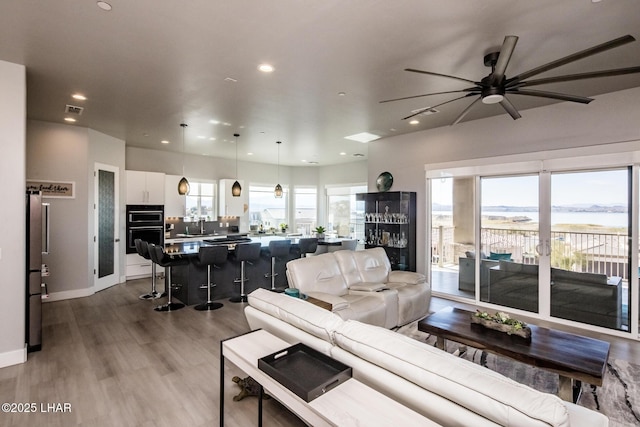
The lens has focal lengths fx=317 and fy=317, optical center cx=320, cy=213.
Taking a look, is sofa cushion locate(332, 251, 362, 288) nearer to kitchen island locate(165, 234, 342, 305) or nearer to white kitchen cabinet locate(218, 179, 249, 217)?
kitchen island locate(165, 234, 342, 305)

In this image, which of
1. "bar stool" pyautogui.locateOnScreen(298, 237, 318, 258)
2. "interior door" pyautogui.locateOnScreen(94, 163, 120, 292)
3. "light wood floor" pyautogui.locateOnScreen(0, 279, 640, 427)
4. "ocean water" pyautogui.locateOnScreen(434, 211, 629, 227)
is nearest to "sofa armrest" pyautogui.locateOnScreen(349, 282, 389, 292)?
"light wood floor" pyautogui.locateOnScreen(0, 279, 640, 427)

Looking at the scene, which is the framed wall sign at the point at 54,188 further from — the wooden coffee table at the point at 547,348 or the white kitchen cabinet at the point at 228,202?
the wooden coffee table at the point at 547,348

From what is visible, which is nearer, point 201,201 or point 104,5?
point 104,5

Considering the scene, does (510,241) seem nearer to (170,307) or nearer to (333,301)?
(333,301)

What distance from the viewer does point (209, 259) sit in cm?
514

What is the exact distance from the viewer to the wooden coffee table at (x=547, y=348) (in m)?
2.40

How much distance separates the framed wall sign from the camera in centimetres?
544

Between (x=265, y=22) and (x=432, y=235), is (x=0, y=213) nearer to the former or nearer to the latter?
(x=265, y=22)

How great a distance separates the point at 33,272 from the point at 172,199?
4604mm

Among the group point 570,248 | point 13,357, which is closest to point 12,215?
point 13,357

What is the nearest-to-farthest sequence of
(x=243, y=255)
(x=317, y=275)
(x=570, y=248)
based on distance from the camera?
1. (x=317, y=275)
2. (x=570, y=248)
3. (x=243, y=255)

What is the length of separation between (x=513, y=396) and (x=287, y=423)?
5.97ft


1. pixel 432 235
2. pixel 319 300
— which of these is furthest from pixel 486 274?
pixel 319 300

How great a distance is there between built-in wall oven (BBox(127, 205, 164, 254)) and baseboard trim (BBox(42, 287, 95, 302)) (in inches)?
52.1
